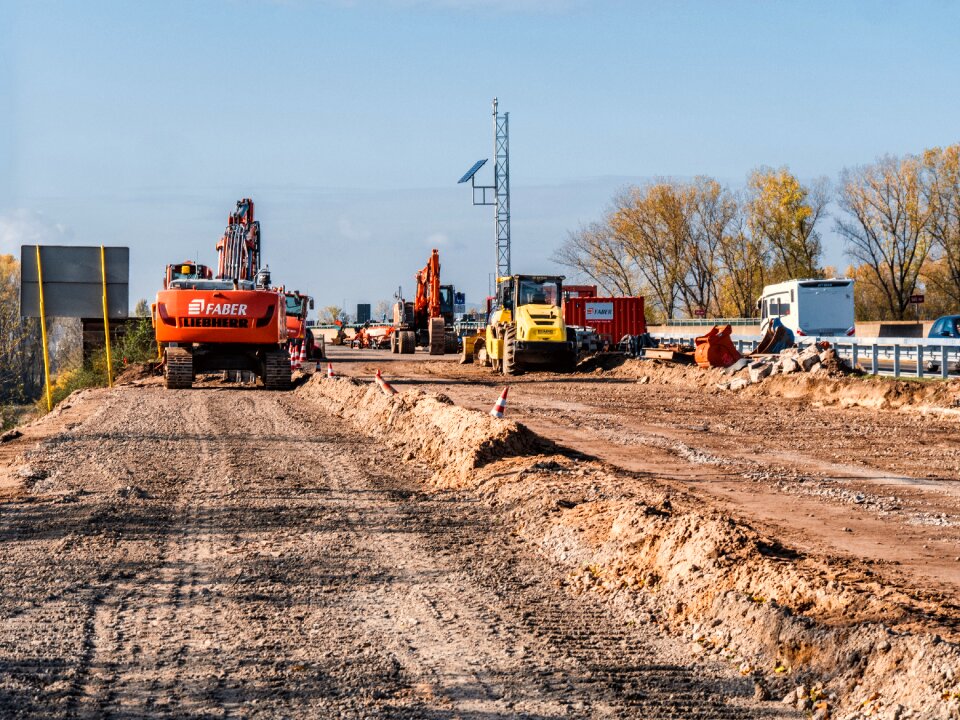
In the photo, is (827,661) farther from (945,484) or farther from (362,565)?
(945,484)

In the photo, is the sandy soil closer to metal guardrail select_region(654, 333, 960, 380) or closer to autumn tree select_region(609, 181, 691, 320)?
metal guardrail select_region(654, 333, 960, 380)

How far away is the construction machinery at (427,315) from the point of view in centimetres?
5172

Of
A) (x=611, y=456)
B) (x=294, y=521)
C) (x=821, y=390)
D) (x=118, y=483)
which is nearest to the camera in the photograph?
(x=294, y=521)

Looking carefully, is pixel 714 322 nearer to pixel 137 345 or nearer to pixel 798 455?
pixel 137 345

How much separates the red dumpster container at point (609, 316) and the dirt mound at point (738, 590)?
34.0 m

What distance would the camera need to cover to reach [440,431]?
14359 millimetres

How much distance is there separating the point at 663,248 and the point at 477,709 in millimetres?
77211

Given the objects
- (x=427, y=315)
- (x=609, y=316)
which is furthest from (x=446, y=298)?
(x=609, y=316)

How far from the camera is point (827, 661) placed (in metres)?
5.39

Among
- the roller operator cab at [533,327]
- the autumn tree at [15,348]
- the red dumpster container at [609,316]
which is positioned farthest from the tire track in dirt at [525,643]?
the red dumpster container at [609,316]

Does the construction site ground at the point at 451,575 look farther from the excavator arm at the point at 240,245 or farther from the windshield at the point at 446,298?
the windshield at the point at 446,298

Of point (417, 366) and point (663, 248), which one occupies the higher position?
point (663, 248)

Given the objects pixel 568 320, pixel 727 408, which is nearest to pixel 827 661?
pixel 727 408

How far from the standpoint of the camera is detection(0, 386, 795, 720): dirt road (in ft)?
16.8
